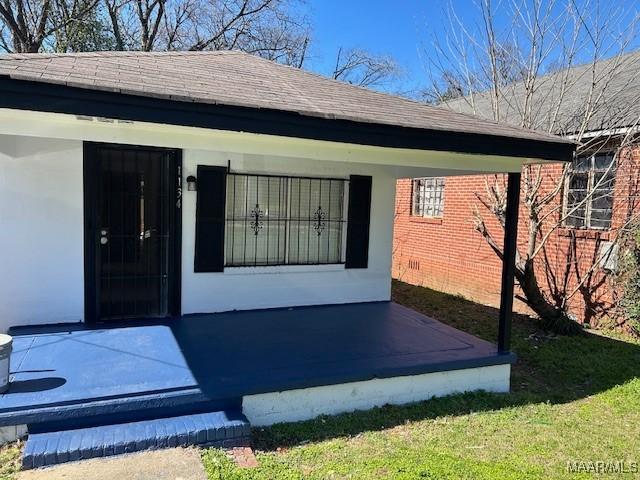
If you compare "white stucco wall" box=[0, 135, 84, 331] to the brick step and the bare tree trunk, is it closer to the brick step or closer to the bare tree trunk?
the brick step

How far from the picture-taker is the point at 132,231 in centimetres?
577

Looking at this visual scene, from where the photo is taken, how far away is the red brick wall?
24.3ft

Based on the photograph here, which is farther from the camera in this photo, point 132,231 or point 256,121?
point 132,231

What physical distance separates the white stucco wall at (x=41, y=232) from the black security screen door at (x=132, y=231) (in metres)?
0.16

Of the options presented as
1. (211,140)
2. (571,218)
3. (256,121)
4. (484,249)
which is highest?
(256,121)

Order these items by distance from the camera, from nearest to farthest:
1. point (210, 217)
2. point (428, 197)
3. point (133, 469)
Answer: point (133, 469)
point (210, 217)
point (428, 197)

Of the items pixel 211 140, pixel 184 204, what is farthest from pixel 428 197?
pixel 211 140

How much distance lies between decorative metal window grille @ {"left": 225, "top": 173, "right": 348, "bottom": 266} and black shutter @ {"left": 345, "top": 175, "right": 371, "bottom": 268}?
0.39 feet

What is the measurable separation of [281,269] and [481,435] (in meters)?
3.56

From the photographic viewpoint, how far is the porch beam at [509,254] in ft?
16.4

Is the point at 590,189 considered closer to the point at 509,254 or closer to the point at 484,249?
the point at 484,249

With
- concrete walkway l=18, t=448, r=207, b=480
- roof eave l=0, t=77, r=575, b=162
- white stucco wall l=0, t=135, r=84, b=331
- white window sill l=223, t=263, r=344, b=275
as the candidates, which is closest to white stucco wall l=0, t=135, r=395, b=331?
white stucco wall l=0, t=135, r=84, b=331

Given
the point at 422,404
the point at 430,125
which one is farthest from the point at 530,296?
the point at 430,125

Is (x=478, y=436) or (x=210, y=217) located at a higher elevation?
(x=210, y=217)
